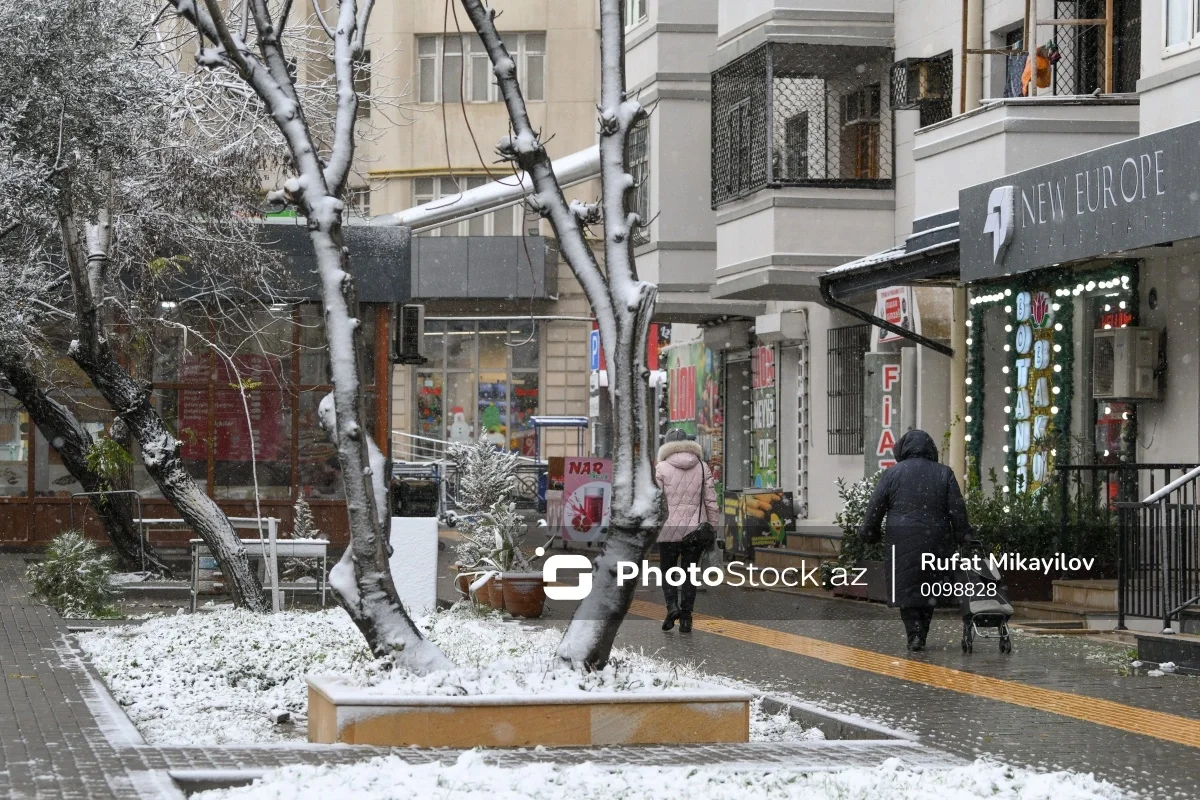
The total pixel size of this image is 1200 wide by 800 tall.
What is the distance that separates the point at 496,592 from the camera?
17594 mm

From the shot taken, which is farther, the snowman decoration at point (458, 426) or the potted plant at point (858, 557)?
the snowman decoration at point (458, 426)

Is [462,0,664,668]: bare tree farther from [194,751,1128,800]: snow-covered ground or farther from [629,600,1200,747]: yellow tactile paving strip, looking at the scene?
[629,600,1200,747]: yellow tactile paving strip

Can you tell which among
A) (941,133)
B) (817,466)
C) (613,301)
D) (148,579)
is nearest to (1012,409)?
(941,133)

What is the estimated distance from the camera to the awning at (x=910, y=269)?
19.5 m

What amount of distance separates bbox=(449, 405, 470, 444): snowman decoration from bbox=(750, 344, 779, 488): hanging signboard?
2563 cm

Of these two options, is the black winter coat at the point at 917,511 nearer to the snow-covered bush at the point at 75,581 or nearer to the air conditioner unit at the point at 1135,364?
the air conditioner unit at the point at 1135,364

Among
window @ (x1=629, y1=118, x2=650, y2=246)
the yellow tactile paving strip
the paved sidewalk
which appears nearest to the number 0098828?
the paved sidewalk

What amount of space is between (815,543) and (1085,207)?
742cm

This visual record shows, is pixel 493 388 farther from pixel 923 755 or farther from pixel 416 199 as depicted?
pixel 923 755

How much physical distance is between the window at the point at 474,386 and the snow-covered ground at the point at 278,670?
3887cm

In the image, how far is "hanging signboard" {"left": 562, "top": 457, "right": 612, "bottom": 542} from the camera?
85.2ft

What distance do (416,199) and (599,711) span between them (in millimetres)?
45689

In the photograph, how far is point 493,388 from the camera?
2183 inches

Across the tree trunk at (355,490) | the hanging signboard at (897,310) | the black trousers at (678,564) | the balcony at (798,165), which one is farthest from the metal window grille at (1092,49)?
the tree trunk at (355,490)
